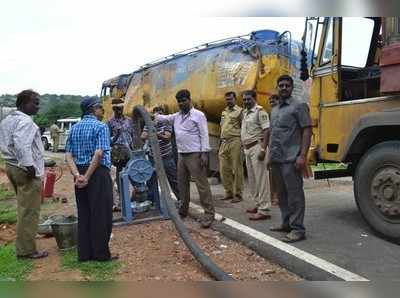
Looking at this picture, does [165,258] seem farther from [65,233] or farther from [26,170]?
[26,170]

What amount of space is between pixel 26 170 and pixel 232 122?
3.77 meters

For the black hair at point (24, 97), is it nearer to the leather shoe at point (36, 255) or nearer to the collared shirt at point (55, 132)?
the leather shoe at point (36, 255)

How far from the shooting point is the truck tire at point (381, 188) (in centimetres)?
492

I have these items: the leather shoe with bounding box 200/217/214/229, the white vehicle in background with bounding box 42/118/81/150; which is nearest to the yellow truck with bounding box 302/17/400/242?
the leather shoe with bounding box 200/217/214/229

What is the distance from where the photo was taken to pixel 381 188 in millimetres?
5074

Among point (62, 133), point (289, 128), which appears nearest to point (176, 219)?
point (289, 128)

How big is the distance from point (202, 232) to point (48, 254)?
1.72 meters

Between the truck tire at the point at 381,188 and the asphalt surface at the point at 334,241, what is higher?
the truck tire at the point at 381,188

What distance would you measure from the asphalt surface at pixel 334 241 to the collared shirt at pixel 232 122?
3.57ft

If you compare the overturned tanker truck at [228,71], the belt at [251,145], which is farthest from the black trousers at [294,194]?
the overturned tanker truck at [228,71]

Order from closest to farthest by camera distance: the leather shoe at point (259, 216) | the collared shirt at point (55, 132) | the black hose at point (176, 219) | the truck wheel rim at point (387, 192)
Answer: the black hose at point (176, 219) → the truck wheel rim at point (387, 192) → the leather shoe at point (259, 216) → the collared shirt at point (55, 132)

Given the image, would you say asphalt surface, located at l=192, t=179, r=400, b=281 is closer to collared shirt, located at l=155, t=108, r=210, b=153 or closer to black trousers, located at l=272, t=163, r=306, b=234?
black trousers, located at l=272, t=163, r=306, b=234

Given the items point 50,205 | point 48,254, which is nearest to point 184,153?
point 48,254

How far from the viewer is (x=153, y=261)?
→ 458cm
